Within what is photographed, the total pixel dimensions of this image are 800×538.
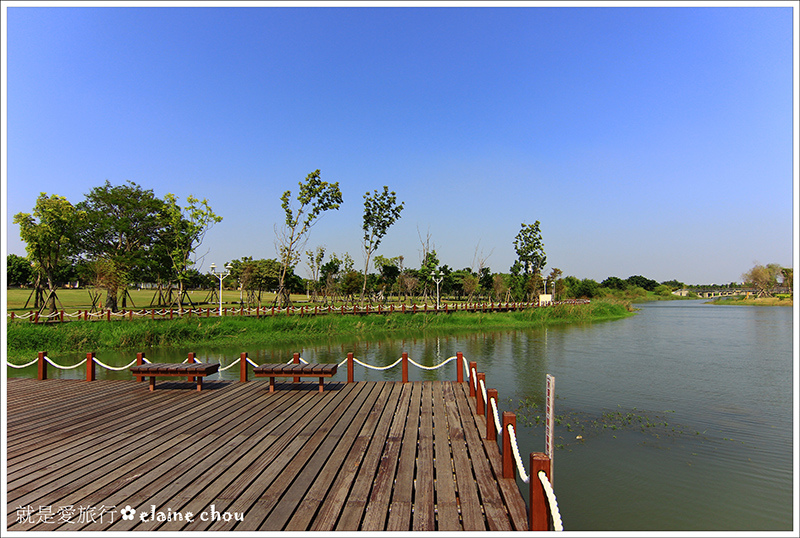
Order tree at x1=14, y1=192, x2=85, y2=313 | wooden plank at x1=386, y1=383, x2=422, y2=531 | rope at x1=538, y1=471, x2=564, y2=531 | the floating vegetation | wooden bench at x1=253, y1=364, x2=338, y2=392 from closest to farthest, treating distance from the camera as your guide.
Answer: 1. rope at x1=538, y1=471, x2=564, y2=531
2. wooden plank at x1=386, y1=383, x2=422, y2=531
3. the floating vegetation
4. wooden bench at x1=253, y1=364, x2=338, y2=392
5. tree at x1=14, y1=192, x2=85, y2=313

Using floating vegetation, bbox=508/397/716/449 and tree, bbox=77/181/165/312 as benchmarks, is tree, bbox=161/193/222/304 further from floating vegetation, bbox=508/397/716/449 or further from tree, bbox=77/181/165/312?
floating vegetation, bbox=508/397/716/449

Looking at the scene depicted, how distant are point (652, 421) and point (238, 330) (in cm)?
2135

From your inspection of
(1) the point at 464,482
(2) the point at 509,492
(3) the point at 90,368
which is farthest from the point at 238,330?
(2) the point at 509,492

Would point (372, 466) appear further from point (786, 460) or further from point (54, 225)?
point (54, 225)

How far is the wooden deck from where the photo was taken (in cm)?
398

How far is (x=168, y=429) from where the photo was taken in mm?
6723

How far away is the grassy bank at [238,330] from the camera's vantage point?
1948 cm

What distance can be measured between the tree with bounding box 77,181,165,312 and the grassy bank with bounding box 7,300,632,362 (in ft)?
51.1

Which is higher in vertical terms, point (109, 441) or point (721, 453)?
point (109, 441)

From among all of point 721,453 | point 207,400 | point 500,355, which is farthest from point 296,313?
point 721,453

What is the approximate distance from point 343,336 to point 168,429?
69.5 feet

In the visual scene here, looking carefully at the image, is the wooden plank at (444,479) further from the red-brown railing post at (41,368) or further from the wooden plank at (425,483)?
the red-brown railing post at (41,368)

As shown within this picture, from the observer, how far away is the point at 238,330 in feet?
81.5

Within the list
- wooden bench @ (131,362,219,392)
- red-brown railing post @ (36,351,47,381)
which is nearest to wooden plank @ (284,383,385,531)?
wooden bench @ (131,362,219,392)
